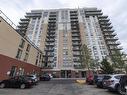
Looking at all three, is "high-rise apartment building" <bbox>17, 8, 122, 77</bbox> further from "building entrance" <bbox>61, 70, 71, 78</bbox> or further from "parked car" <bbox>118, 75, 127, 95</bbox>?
"parked car" <bbox>118, 75, 127, 95</bbox>

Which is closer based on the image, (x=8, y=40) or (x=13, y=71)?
(x=8, y=40)

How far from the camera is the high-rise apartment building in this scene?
2509 inches

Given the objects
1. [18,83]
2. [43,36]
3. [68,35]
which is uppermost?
[68,35]

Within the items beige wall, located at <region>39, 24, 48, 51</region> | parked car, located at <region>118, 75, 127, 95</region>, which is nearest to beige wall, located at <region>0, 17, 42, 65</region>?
parked car, located at <region>118, 75, 127, 95</region>

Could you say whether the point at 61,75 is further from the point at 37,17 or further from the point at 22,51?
the point at 37,17

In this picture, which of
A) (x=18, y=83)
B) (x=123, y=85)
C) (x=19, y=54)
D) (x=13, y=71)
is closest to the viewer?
(x=123, y=85)

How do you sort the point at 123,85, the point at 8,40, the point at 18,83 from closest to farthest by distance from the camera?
the point at 123,85
the point at 18,83
the point at 8,40

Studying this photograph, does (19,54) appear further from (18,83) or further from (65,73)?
(65,73)

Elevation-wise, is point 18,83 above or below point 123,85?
above

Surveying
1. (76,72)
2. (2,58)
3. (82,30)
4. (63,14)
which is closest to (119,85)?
(2,58)

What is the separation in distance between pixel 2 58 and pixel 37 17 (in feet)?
222

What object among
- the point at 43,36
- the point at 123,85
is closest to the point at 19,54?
the point at 123,85

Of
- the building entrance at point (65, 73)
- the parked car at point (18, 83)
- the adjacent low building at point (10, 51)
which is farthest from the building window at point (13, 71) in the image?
the building entrance at point (65, 73)

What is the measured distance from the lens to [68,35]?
7281 cm
